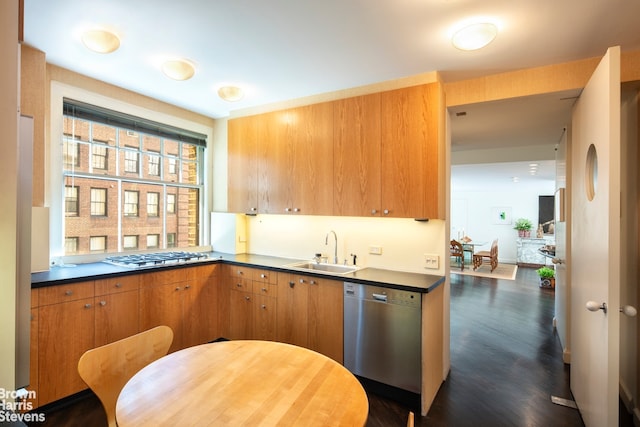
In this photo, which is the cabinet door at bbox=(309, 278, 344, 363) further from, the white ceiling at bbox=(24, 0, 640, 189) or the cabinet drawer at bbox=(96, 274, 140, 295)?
the white ceiling at bbox=(24, 0, 640, 189)

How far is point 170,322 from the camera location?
3.00 meters

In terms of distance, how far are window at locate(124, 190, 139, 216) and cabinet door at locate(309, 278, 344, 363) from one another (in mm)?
2101

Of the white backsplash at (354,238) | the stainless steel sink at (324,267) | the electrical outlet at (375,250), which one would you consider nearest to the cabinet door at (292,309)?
the stainless steel sink at (324,267)

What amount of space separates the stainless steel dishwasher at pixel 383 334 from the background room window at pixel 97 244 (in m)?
2.40

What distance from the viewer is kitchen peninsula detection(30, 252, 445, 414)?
2.28 metres

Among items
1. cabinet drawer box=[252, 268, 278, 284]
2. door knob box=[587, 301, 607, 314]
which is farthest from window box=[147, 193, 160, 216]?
door knob box=[587, 301, 607, 314]

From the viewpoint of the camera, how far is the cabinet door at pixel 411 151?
2.55 metres

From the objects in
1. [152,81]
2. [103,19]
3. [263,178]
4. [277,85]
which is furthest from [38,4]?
[263,178]

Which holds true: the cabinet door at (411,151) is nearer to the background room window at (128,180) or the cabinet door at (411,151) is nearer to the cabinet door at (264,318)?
the cabinet door at (264,318)

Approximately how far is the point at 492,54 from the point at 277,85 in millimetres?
1771

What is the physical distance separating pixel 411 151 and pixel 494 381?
6.99 feet

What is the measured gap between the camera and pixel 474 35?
195cm

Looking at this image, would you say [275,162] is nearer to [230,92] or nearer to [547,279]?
[230,92]

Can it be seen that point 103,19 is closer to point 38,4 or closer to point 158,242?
point 38,4
